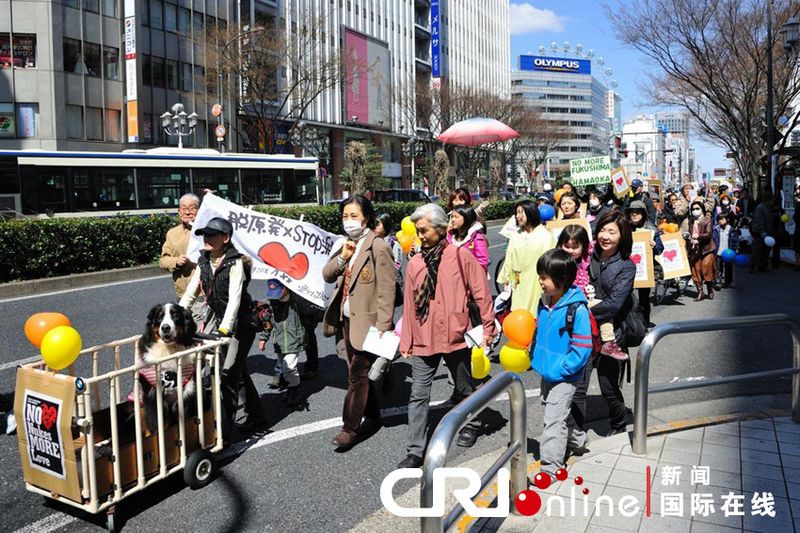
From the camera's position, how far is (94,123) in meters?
32.4

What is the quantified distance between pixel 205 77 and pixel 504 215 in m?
17.3

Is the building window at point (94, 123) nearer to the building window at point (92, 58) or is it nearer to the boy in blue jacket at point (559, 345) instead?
the building window at point (92, 58)

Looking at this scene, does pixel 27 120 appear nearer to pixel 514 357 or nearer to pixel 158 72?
pixel 158 72

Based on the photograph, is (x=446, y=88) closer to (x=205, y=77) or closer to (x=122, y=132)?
(x=205, y=77)

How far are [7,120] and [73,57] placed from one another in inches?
163

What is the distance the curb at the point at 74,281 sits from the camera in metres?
11.4

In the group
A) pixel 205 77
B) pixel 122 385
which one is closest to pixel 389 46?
pixel 205 77

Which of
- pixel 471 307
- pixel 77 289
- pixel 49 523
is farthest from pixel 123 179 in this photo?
pixel 49 523

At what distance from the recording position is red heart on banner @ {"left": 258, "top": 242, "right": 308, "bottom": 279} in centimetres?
565

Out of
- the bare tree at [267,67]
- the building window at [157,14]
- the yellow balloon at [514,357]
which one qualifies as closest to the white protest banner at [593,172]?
the yellow balloon at [514,357]

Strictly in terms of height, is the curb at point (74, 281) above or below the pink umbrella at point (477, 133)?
below

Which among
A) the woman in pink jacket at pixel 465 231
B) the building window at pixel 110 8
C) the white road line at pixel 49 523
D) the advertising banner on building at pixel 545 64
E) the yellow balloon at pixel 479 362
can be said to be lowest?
the white road line at pixel 49 523

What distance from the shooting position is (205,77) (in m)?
36.8

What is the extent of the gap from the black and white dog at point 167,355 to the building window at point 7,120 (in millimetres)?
30359
